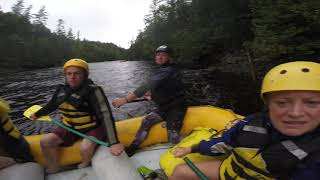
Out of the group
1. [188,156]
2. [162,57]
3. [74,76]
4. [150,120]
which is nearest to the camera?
[188,156]

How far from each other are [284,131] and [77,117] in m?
2.34

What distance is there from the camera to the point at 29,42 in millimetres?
46281

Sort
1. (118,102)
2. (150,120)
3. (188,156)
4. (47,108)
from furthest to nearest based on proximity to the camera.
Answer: (150,120), (118,102), (47,108), (188,156)

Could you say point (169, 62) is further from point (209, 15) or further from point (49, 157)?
point (209, 15)

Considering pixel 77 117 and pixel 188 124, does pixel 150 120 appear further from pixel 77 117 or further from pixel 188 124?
pixel 77 117

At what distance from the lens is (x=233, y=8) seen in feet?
71.8

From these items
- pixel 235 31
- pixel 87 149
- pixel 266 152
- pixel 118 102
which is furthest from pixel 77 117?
pixel 235 31

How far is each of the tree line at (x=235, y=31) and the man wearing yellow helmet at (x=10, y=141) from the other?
342 inches

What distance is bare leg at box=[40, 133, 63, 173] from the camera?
3.44m

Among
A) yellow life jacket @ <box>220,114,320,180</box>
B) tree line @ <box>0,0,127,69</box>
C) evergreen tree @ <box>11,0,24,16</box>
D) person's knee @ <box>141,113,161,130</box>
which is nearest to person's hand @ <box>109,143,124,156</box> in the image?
person's knee @ <box>141,113,161,130</box>

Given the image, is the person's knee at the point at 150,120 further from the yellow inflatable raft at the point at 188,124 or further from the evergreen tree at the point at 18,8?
the evergreen tree at the point at 18,8

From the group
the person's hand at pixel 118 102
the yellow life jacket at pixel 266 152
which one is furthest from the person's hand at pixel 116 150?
the yellow life jacket at pixel 266 152

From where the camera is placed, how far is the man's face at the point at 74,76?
10.9 feet

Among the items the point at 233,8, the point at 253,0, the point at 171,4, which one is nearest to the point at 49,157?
the point at 253,0
